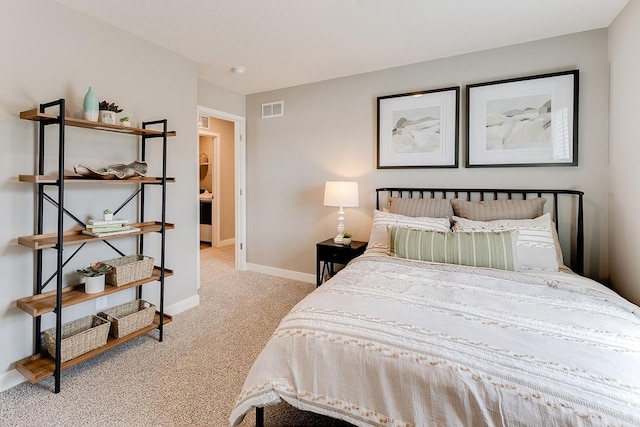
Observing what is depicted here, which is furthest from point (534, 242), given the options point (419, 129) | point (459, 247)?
point (419, 129)

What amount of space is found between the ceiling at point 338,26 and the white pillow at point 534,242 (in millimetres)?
1531

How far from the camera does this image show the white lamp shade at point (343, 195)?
3338 millimetres

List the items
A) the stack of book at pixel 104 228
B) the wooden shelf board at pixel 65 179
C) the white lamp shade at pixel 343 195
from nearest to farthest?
the wooden shelf board at pixel 65 179
the stack of book at pixel 104 228
the white lamp shade at pixel 343 195

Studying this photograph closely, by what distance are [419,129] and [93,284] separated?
3.11m

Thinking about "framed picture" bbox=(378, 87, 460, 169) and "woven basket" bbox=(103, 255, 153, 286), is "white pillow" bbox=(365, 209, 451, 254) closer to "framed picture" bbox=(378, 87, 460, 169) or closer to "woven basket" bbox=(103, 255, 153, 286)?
"framed picture" bbox=(378, 87, 460, 169)

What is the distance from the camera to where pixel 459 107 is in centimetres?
308

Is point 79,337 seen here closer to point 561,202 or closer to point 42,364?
point 42,364

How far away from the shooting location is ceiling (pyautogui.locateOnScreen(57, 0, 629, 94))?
7.35 feet

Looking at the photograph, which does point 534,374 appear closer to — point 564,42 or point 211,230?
point 564,42

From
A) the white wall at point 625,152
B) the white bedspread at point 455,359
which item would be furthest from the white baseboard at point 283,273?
the white wall at point 625,152

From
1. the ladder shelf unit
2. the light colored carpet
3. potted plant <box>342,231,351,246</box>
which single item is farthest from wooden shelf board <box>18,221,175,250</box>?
potted plant <box>342,231,351,246</box>

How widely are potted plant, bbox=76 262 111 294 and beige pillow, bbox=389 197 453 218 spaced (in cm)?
245

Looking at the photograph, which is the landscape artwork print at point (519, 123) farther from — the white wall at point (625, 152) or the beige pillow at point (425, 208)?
the beige pillow at point (425, 208)

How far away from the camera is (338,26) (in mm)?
2527
